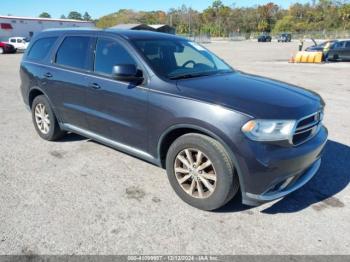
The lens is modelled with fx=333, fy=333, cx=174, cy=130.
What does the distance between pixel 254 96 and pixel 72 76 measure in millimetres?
2625

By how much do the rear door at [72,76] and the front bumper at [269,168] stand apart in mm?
2487

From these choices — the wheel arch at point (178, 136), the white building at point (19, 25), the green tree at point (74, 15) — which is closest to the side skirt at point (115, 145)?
the wheel arch at point (178, 136)

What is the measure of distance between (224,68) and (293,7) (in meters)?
124

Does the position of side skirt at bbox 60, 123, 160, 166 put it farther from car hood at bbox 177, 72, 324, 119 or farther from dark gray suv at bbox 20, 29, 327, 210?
car hood at bbox 177, 72, 324, 119

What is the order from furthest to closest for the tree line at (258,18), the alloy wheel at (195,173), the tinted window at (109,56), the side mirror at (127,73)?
1. the tree line at (258,18)
2. the tinted window at (109,56)
3. the side mirror at (127,73)
4. the alloy wheel at (195,173)

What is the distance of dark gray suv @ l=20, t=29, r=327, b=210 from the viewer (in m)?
3.07

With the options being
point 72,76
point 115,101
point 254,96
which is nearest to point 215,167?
point 254,96

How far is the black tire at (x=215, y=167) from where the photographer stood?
3.19 m

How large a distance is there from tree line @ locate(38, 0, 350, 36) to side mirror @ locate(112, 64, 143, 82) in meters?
96.2

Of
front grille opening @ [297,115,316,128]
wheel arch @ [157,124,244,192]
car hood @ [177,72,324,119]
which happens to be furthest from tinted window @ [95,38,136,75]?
front grille opening @ [297,115,316,128]

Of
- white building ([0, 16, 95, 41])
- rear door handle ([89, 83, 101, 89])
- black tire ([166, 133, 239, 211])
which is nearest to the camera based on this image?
black tire ([166, 133, 239, 211])

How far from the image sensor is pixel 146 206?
3.59 metres

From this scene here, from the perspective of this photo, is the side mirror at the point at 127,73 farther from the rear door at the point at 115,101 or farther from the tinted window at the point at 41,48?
the tinted window at the point at 41,48

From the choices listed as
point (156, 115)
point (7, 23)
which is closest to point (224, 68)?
point (156, 115)
